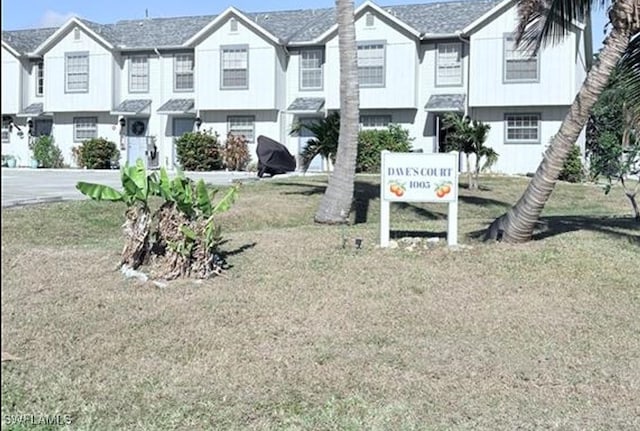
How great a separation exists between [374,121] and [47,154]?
1504 cm

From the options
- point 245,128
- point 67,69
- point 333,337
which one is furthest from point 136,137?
point 333,337

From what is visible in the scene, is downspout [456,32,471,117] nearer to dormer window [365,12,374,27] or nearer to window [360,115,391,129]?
window [360,115,391,129]

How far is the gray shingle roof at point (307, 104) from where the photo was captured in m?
32.1

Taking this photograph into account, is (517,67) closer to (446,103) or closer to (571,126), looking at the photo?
(446,103)

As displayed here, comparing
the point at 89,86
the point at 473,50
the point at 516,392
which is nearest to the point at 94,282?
the point at 516,392

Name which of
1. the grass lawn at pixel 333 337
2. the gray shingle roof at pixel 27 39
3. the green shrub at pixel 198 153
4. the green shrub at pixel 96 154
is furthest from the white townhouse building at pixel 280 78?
the grass lawn at pixel 333 337

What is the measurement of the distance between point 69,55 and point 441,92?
56.4 ft

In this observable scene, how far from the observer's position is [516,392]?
19.0 feet

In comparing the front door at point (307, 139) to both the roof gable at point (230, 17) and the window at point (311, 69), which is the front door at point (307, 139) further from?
the roof gable at point (230, 17)

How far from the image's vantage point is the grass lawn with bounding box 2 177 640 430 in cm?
543

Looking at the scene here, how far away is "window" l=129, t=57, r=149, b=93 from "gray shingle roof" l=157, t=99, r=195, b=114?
164 cm

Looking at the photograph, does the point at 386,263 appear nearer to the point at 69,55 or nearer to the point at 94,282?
the point at 94,282

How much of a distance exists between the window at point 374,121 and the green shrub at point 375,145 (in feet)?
5.08

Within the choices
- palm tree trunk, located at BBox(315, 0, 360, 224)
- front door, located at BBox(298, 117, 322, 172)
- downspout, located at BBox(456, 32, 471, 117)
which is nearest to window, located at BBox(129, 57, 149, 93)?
front door, located at BBox(298, 117, 322, 172)
